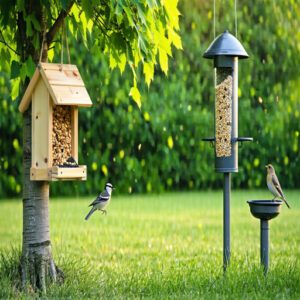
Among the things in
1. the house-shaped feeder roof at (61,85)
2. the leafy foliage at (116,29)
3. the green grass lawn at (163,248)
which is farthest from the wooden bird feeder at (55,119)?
the green grass lawn at (163,248)

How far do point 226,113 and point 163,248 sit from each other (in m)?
2.91

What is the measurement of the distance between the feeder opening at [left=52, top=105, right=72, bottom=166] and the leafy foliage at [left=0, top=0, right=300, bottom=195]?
779cm

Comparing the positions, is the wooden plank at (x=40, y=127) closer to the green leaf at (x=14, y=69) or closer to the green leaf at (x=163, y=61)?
the green leaf at (x=14, y=69)

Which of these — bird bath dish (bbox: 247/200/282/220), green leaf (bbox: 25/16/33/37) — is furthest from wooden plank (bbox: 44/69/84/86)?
bird bath dish (bbox: 247/200/282/220)

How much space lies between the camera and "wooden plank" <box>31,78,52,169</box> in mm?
5656

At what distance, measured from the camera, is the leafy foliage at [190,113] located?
46.1 ft

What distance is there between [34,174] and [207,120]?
873 centimetres

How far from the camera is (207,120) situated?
562 inches

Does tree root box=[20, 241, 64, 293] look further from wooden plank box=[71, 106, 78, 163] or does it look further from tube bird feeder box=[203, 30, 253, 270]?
tube bird feeder box=[203, 30, 253, 270]

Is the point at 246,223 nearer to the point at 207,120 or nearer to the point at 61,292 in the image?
the point at 207,120

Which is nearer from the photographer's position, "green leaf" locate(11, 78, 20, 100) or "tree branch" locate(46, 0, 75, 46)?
"tree branch" locate(46, 0, 75, 46)

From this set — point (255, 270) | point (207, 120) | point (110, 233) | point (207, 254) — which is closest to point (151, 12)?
point (255, 270)

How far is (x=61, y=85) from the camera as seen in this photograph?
5684 millimetres

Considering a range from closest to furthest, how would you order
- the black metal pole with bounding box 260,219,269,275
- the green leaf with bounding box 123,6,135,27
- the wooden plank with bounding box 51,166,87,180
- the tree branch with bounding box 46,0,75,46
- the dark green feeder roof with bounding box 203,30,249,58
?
the green leaf with bounding box 123,6,135,27 → the wooden plank with bounding box 51,166,87,180 → the tree branch with bounding box 46,0,75,46 → the black metal pole with bounding box 260,219,269,275 → the dark green feeder roof with bounding box 203,30,249,58
